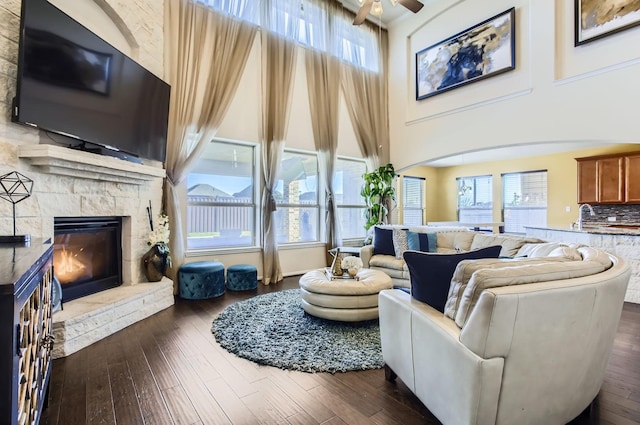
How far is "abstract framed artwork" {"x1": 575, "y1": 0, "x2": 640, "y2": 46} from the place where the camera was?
13.4 ft

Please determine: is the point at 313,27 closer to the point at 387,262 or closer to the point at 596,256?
the point at 387,262

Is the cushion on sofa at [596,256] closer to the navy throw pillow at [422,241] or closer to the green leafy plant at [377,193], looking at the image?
the navy throw pillow at [422,241]

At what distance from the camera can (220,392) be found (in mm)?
1963

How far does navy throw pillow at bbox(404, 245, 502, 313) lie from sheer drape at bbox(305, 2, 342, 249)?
4.02 m

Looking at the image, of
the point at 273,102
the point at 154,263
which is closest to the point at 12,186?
the point at 154,263

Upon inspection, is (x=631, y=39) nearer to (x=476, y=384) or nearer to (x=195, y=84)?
(x=476, y=384)

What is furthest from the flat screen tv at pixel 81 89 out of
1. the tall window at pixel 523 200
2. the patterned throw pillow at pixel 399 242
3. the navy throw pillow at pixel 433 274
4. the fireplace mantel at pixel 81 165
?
the tall window at pixel 523 200

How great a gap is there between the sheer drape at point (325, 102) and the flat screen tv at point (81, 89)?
2.86m

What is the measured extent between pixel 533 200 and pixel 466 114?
4027mm

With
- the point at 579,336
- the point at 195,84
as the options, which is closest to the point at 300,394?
the point at 579,336

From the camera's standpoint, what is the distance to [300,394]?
1940mm

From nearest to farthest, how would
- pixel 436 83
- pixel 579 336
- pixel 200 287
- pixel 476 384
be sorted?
pixel 476 384, pixel 579 336, pixel 200 287, pixel 436 83

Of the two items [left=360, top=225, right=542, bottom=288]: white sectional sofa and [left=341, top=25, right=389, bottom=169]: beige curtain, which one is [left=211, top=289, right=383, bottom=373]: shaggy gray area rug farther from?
[left=341, top=25, right=389, bottom=169]: beige curtain

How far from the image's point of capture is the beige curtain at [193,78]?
163 inches
